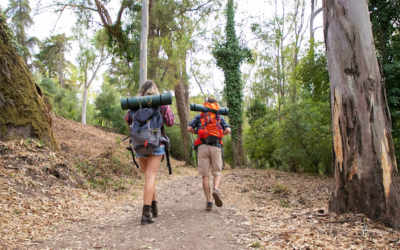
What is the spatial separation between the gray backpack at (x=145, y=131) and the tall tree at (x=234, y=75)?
12874 mm

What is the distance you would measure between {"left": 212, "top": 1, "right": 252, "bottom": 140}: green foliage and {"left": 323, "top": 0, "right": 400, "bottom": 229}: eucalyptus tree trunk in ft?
40.9

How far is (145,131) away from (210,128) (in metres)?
1.50

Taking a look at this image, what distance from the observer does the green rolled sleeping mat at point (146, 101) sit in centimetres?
417

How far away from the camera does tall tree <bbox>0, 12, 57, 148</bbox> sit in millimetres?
6020

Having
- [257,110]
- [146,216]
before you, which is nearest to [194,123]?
[146,216]

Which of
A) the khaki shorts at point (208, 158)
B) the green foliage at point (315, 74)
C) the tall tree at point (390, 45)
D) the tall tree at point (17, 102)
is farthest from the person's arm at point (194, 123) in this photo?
the green foliage at point (315, 74)

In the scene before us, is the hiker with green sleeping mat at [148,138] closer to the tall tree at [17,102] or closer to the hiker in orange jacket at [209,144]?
the hiker in orange jacket at [209,144]

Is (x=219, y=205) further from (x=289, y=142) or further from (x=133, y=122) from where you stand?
(x=289, y=142)

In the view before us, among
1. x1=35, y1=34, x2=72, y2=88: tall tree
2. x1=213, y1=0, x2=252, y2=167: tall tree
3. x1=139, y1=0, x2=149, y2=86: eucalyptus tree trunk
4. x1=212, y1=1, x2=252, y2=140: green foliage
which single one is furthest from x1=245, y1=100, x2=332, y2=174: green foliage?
x1=35, y1=34, x2=72, y2=88: tall tree

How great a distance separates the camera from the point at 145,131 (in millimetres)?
4113

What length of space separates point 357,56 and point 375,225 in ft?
7.53

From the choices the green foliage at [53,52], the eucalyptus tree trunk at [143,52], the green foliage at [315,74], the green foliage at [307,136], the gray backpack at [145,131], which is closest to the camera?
the gray backpack at [145,131]

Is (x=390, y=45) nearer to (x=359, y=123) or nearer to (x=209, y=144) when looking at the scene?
(x=359, y=123)

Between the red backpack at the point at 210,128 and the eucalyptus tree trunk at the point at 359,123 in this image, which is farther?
the red backpack at the point at 210,128
